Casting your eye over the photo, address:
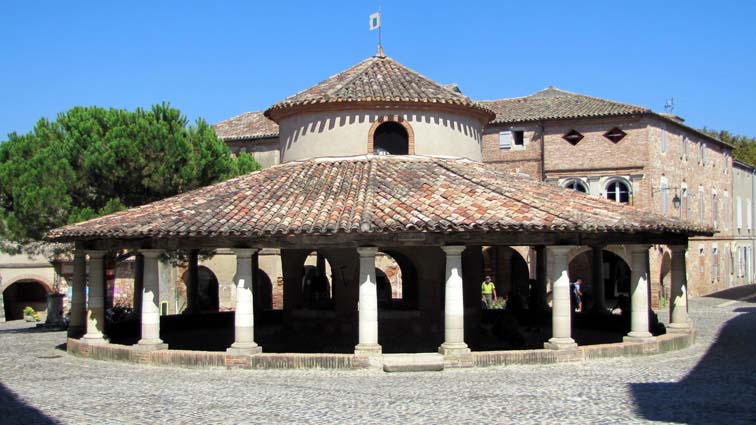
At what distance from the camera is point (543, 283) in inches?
1062

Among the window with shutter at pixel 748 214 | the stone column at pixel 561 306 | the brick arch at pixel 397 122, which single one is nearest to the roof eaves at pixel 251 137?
the brick arch at pixel 397 122

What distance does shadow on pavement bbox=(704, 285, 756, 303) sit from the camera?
41844 millimetres

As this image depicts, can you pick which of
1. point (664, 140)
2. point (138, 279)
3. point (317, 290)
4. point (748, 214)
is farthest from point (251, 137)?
point (748, 214)

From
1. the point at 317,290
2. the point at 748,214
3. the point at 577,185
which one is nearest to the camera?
the point at 317,290

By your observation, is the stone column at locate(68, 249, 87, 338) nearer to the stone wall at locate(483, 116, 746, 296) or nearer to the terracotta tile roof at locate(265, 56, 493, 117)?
the terracotta tile roof at locate(265, 56, 493, 117)

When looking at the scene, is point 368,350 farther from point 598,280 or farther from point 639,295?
point 598,280

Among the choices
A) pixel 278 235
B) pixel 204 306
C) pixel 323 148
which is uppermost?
pixel 323 148

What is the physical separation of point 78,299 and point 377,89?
29.8 ft

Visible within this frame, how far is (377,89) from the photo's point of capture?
2244 centimetres

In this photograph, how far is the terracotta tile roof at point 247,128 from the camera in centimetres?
4466

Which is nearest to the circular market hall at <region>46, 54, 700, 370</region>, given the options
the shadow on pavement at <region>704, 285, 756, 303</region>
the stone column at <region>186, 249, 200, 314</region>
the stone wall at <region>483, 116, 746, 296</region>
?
the stone column at <region>186, 249, 200, 314</region>

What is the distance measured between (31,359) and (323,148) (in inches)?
328

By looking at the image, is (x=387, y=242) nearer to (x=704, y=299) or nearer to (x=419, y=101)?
(x=419, y=101)

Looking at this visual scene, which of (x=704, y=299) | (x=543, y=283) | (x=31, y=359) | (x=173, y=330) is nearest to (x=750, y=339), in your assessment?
(x=543, y=283)
